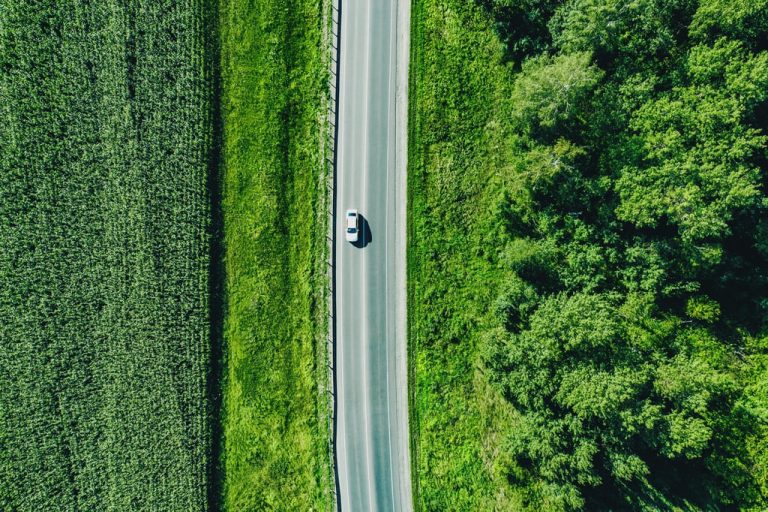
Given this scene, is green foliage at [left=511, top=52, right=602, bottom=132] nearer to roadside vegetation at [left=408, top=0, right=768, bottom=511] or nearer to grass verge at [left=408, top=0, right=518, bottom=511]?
roadside vegetation at [left=408, top=0, right=768, bottom=511]

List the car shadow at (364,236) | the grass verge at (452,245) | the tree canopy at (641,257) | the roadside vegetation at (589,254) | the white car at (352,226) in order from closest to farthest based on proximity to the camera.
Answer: the tree canopy at (641,257)
the roadside vegetation at (589,254)
the grass verge at (452,245)
the white car at (352,226)
the car shadow at (364,236)

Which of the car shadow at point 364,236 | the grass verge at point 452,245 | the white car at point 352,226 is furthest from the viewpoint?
the car shadow at point 364,236

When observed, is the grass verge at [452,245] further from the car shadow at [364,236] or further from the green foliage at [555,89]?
the green foliage at [555,89]

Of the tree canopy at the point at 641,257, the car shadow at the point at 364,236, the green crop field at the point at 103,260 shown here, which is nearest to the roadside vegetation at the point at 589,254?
the tree canopy at the point at 641,257

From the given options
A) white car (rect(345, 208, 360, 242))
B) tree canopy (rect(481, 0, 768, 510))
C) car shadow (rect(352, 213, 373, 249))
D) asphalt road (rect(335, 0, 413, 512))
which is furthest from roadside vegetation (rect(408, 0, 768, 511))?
→ white car (rect(345, 208, 360, 242))

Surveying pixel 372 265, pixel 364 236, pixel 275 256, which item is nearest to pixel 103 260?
pixel 275 256

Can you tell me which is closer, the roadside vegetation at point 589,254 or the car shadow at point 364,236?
the roadside vegetation at point 589,254
